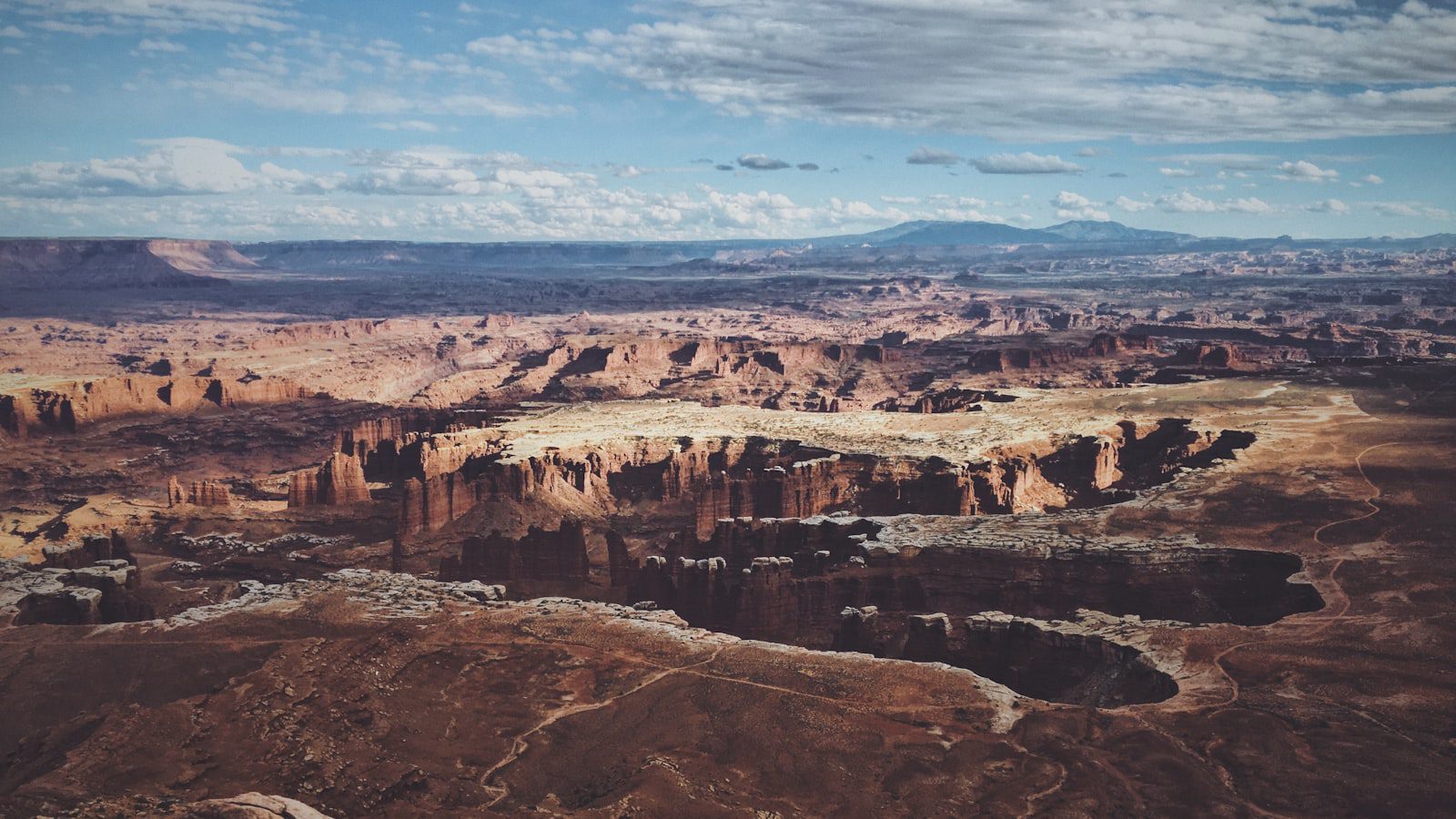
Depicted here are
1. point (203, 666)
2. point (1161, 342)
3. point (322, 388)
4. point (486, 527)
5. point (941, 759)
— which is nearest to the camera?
point (941, 759)

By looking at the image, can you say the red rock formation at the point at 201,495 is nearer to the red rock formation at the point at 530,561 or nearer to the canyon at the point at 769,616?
the canyon at the point at 769,616

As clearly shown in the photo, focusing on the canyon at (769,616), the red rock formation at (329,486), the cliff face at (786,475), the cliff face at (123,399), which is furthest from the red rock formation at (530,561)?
the cliff face at (123,399)

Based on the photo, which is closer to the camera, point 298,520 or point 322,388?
point 298,520

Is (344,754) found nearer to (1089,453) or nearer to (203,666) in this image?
(203,666)

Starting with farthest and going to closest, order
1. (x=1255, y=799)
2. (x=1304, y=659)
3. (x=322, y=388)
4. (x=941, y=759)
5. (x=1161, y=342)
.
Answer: (x=1161, y=342)
(x=322, y=388)
(x=1304, y=659)
(x=941, y=759)
(x=1255, y=799)

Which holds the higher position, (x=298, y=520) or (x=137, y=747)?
(x=137, y=747)

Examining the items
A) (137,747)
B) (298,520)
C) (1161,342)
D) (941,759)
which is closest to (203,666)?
(137,747)

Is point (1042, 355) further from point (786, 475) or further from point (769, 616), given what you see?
point (769, 616)
